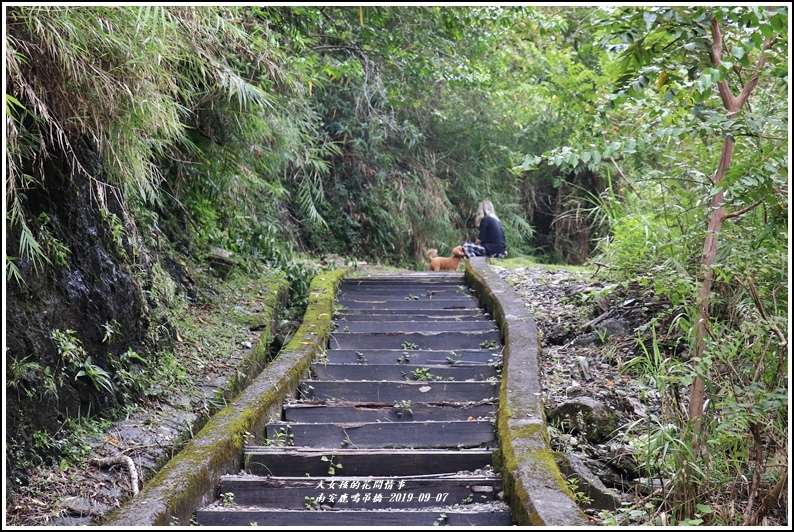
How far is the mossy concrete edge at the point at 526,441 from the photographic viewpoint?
9.91ft

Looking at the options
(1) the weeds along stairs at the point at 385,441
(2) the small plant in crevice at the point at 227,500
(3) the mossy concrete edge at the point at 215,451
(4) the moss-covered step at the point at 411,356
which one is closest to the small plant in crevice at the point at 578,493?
(1) the weeds along stairs at the point at 385,441

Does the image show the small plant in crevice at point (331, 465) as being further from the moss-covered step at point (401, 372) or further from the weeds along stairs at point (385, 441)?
the moss-covered step at point (401, 372)

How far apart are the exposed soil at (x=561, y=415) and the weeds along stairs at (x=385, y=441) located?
1.42 feet

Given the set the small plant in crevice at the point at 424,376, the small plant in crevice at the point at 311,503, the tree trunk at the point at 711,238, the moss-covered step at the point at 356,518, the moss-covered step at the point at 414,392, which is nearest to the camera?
the tree trunk at the point at 711,238

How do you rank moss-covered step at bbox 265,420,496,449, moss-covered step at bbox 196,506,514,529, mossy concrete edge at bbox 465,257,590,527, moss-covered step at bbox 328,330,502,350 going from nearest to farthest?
mossy concrete edge at bbox 465,257,590,527, moss-covered step at bbox 196,506,514,529, moss-covered step at bbox 265,420,496,449, moss-covered step at bbox 328,330,502,350

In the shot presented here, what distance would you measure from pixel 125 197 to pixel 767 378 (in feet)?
12.7

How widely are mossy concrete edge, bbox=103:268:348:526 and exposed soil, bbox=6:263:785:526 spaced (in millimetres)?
252

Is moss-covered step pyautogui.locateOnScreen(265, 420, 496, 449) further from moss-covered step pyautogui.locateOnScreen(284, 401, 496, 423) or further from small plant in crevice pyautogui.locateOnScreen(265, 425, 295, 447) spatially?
moss-covered step pyautogui.locateOnScreen(284, 401, 496, 423)

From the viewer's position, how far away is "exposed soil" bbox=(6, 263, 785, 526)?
327 centimetres

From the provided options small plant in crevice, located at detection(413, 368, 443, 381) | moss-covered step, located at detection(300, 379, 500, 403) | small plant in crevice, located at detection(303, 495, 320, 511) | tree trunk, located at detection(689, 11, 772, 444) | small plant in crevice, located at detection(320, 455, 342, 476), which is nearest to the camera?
tree trunk, located at detection(689, 11, 772, 444)

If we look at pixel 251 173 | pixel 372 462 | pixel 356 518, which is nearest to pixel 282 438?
pixel 372 462

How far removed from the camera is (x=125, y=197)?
15.4 feet

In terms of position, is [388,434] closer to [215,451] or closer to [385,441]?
[385,441]

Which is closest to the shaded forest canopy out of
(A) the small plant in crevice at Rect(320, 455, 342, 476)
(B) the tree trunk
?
(B) the tree trunk
